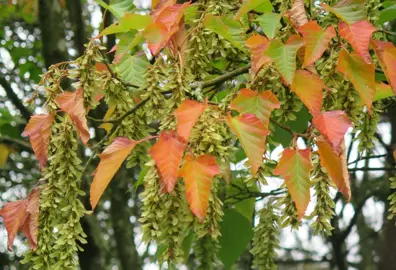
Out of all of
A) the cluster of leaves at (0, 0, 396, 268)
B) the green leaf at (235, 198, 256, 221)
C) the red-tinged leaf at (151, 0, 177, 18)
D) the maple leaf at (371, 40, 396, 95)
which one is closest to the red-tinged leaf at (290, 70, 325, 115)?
the cluster of leaves at (0, 0, 396, 268)

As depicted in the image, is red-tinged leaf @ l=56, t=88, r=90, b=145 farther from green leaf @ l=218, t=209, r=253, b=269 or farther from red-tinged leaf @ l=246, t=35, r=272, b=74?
green leaf @ l=218, t=209, r=253, b=269

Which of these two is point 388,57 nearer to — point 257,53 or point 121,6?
point 257,53

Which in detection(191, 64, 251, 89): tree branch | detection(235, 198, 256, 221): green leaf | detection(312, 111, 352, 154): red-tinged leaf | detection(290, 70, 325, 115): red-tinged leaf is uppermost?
detection(290, 70, 325, 115): red-tinged leaf

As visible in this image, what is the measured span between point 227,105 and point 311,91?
127 millimetres

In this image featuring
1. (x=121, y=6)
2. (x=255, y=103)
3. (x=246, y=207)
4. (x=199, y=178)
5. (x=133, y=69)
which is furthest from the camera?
(x=246, y=207)

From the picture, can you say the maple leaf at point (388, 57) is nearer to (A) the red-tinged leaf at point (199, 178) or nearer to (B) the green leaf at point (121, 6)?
(A) the red-tinged leaf at point (199, 178)

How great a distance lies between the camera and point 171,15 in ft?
3.28

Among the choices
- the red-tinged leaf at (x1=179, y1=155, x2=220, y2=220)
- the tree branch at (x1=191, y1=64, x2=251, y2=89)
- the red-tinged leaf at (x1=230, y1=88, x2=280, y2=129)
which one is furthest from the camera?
the tree branch at (x1=191, y1=64, x2=251, y2=89)

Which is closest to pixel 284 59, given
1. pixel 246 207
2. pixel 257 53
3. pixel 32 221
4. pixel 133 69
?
pixel 257 53

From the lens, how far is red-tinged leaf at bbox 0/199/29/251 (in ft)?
3.35

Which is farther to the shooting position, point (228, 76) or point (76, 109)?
point (228, 76)

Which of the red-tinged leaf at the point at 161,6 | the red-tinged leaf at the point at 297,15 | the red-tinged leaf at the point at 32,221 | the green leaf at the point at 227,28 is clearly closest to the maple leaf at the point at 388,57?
the red-tinged leaf at the point at 297,15

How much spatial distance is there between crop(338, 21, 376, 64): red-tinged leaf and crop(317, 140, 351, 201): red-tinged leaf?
0.14 m

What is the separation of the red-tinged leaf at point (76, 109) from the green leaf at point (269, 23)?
0.30 m
